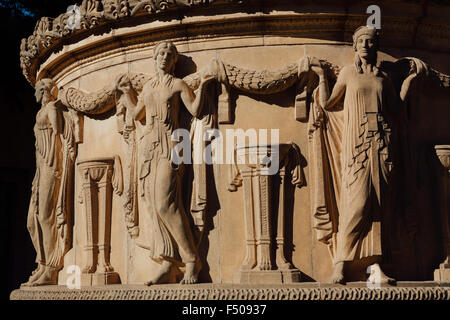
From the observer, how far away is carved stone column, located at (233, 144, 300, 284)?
7.21 m

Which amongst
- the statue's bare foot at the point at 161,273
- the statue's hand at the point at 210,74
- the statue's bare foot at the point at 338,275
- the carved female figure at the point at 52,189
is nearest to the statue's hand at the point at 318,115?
the statue's hand at the point at 210,74

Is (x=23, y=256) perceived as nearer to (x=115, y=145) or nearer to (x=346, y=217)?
(x=115, y=145)

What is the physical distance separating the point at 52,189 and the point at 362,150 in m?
4.35

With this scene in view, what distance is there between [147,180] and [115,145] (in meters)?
1.01

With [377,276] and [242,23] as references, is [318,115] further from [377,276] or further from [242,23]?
[377,276]

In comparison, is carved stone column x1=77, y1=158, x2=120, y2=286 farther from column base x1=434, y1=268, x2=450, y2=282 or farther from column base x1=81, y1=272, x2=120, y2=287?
column base x1=434, y1=268, x2=450, y2=282

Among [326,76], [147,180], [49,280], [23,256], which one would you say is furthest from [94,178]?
[23,256]

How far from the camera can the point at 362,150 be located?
724 cm

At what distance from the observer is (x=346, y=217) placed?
7180 mm

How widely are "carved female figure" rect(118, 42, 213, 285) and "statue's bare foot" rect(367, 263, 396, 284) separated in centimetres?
191

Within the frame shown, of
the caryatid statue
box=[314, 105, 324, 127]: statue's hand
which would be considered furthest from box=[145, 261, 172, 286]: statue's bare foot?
box=[314, 105, 324, 127]: statue's hand

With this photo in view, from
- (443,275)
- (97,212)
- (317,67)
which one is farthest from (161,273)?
(443,275)
